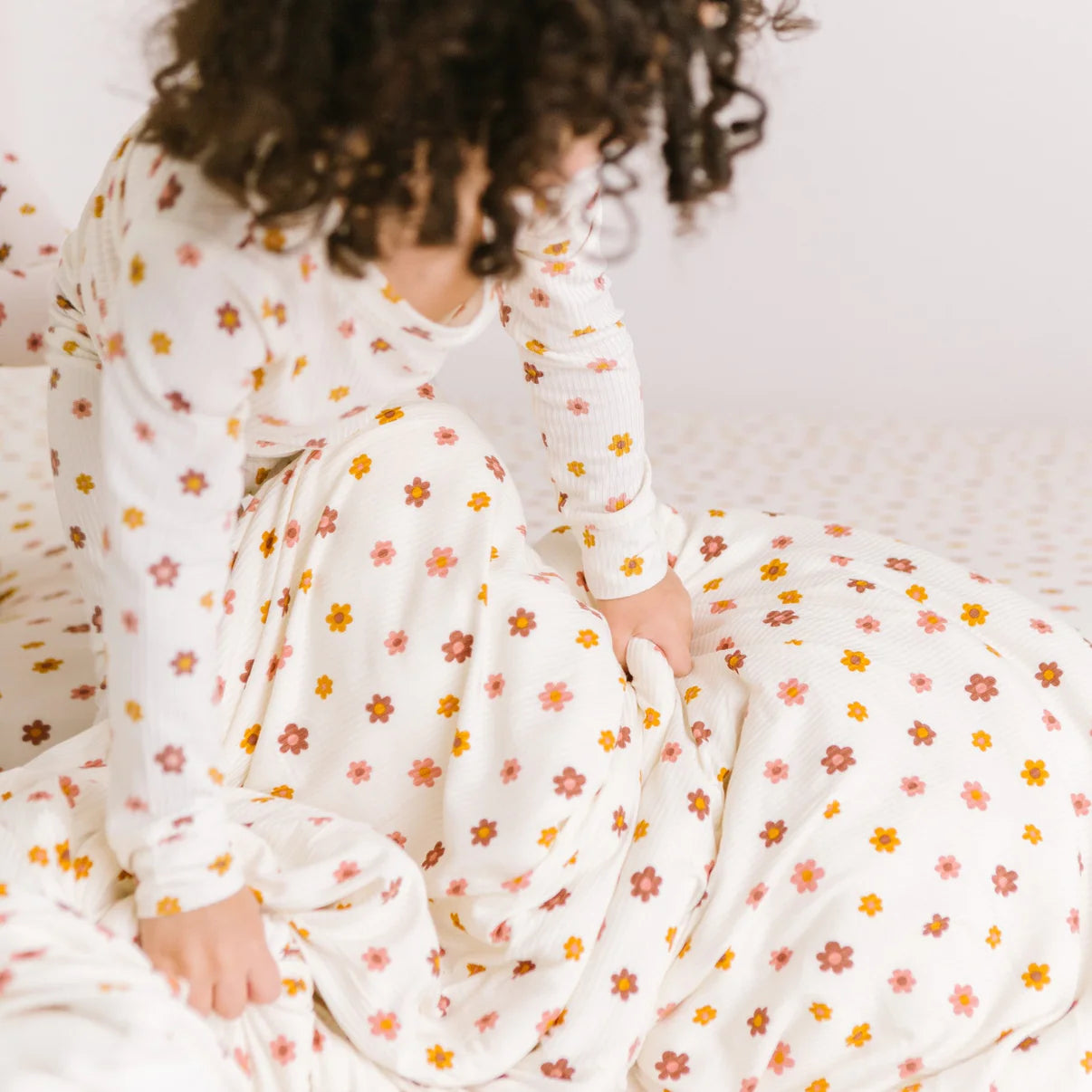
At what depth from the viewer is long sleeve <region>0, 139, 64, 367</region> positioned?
1.16 meters

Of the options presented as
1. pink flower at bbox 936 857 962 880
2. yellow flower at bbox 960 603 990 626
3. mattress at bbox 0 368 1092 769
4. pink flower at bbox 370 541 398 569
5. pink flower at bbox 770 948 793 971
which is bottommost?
mattress at bbox 0 368 1092 769

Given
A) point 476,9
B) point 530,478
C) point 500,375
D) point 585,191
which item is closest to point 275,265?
point 476,9

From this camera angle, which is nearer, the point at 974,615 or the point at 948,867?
the point at 948,867

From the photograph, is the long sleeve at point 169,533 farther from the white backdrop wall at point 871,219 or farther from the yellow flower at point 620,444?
the white backdrop wall at point 871,219

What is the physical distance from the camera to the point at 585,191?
908mm

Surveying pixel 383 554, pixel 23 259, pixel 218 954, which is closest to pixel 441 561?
pixel 383 554

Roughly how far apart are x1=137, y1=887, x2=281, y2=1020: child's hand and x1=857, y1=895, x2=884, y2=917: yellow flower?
1.11ft

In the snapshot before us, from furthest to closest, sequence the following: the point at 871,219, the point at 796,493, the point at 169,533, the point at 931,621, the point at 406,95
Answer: the point at 871,219 → the point at 796,493 → the point at 931,621 → the point at 169,533 → the point at 406,95

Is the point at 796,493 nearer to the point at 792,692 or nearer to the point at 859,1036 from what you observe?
the point at 792,692

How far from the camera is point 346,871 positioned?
0.77 metres

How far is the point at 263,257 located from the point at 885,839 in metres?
0.49

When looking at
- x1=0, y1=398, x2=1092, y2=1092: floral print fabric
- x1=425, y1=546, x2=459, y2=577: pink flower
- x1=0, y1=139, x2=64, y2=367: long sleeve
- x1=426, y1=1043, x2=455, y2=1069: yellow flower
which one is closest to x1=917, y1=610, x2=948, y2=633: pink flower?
x1=0, y1=398, x2=1092, y2=1092: floral print fabric

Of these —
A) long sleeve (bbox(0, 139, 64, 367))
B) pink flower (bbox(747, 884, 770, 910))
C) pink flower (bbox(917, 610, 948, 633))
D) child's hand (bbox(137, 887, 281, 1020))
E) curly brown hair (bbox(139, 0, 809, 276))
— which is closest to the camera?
curly brown hair (bbox(139, 0, 809, 276))

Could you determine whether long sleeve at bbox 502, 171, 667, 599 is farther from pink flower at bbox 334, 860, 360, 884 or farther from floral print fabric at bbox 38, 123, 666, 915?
pink flower at bbox 334, 860, 360, 884
